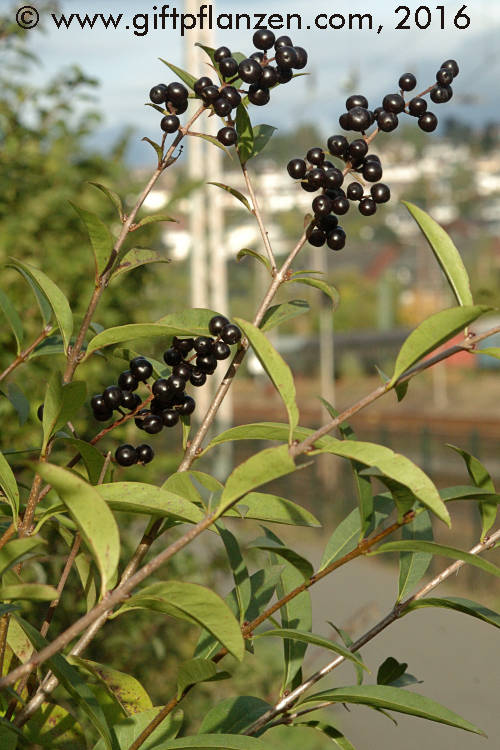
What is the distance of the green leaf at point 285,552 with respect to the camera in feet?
2.50

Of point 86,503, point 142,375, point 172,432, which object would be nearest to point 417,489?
point 86,503

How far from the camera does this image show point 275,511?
80 centimetres

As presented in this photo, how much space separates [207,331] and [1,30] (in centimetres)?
216

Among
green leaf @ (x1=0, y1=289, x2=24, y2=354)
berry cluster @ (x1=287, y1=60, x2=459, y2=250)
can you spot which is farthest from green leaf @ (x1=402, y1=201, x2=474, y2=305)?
green leaf @ (x1=0, y1=289, x2=24, y2=354)

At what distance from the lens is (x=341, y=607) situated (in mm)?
7371

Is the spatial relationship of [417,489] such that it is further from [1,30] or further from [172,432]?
[172,432]

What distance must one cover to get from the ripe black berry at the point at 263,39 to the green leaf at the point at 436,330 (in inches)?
16.3

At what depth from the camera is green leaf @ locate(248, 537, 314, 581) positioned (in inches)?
30.0

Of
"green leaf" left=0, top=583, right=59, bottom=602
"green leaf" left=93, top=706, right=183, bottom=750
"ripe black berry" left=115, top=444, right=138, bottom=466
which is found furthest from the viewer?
"ripe black berry" left=115, top=444, right=138, bottom=466

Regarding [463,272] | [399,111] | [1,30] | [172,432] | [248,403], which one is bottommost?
[248,403]

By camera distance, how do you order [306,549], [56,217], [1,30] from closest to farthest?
[1,30], [56,217], [306,549]

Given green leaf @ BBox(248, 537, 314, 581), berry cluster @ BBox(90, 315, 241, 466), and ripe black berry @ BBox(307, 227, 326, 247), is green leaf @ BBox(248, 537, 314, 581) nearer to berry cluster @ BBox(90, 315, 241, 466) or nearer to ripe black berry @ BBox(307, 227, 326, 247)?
berry cluster @ BBox(90, 315, 241, 466)

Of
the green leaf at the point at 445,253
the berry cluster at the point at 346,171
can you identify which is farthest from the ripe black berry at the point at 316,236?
the green leaf at the point at 445,253

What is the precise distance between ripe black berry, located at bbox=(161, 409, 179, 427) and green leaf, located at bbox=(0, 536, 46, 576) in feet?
0.87
